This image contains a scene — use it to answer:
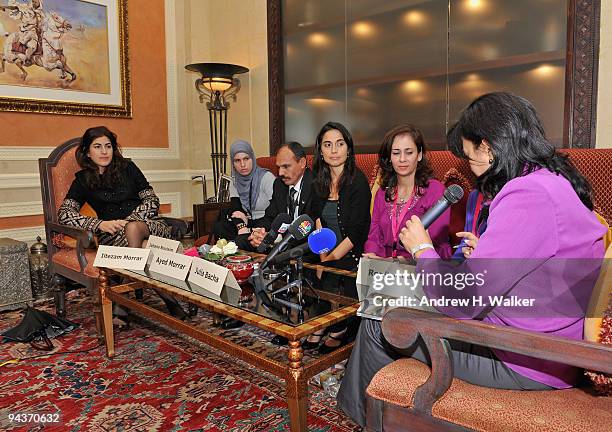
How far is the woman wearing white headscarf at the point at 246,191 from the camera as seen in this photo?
376 centimetres

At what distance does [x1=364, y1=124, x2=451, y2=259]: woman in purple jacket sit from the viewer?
2480 mm

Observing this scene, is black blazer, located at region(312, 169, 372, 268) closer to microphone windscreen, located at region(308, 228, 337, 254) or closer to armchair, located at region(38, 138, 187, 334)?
microphone windscreen, located at region(308, 228, 337, 254)

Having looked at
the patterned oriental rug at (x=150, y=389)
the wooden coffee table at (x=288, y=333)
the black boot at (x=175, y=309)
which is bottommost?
the patterned oriental rug at (x=150, y=389)

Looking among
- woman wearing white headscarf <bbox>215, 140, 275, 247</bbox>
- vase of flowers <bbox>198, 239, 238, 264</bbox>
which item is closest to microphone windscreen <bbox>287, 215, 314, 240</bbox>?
vase of flowers <bbox>198, 239, 238, 264</bbox>

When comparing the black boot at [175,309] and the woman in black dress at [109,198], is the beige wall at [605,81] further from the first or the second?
the woman in black dress at [109,198]

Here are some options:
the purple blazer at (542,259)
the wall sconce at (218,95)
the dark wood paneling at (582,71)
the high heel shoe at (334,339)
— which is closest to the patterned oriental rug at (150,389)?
the high heel shoe at (334,339)

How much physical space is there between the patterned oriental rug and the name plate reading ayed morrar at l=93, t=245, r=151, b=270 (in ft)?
1.81

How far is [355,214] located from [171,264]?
1120mm

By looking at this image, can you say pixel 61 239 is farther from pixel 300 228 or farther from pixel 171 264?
pixel 300 228

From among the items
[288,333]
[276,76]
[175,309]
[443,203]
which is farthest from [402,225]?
[276,76]

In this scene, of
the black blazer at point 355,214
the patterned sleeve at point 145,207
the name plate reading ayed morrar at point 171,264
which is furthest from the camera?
the patterned sleeve at point 145,207

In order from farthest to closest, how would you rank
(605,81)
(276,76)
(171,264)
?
(276,76) < (605,81) < (171,264)

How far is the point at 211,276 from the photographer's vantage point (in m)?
1.99

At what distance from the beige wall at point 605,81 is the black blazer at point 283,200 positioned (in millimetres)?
1760
